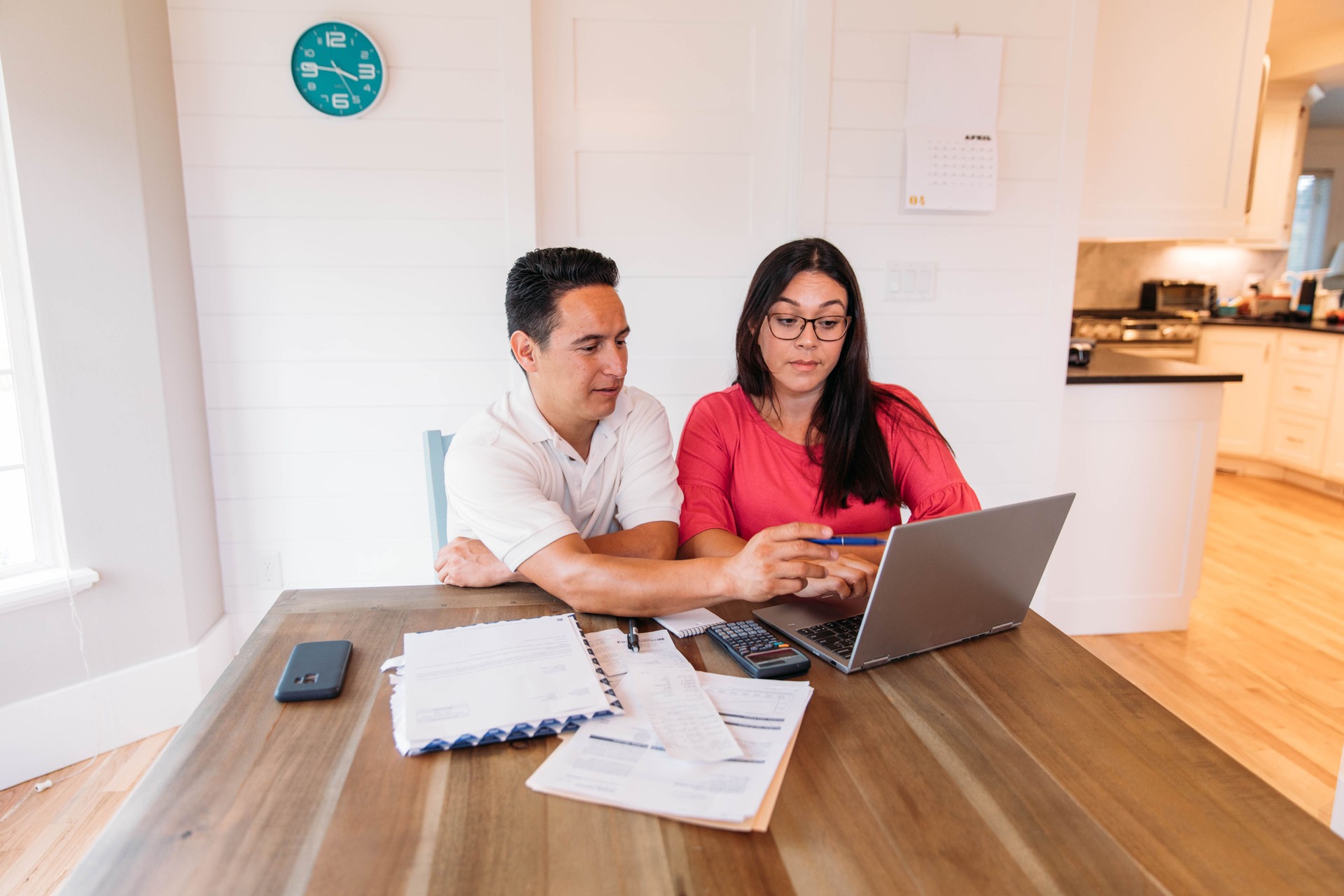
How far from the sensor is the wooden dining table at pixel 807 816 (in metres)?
0.79

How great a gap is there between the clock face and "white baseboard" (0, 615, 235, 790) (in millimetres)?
1586

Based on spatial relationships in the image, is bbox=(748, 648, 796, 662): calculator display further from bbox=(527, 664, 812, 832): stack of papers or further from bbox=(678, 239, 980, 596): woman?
bbox=(678, 239, 980, 596): woman

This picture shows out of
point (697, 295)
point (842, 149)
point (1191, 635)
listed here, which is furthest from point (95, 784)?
point (1191, 635)

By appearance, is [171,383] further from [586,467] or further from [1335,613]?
[1335,613]

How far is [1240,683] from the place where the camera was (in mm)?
2730

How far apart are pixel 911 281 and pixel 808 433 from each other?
108cm

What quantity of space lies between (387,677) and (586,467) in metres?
0.66

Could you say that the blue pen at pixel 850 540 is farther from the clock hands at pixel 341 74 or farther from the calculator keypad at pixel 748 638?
the clock hands at pixel 341 74

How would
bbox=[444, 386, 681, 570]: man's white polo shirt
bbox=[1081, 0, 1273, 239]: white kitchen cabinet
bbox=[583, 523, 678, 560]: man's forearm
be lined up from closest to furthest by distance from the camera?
bbox=[444, 386, 681, 570]: man's white polo shirt, bbox=[583, 523, 678, 560]: man's forearm, bbox=[1081, 0, 1273, 239]: white kitchen cabinet

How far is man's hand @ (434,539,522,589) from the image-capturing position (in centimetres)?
148

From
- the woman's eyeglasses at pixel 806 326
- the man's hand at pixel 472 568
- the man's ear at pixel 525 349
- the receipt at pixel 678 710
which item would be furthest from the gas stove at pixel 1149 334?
the receipt at pixel 678 710

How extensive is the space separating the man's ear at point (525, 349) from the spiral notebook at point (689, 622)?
2.00 feet

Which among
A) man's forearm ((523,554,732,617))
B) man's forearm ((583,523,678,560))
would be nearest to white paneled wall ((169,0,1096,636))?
man's forearm ((583,523,678,560))

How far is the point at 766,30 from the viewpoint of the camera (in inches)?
103
